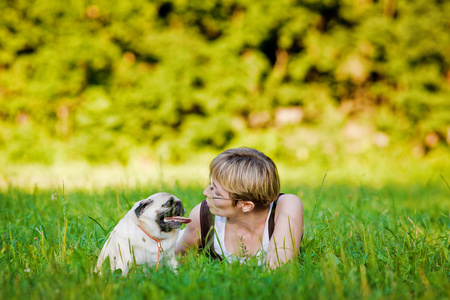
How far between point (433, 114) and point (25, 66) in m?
13.0

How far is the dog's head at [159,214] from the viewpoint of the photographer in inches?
87.8

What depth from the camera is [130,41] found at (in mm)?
12805

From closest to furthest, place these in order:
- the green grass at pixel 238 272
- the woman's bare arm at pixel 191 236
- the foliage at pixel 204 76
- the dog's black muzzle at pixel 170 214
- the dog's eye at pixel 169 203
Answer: the green grass at pixel 238 272, the dog's black muzzle at pixel 170 214, the dog's eye at pixel 169 203, the woman's bare arm at pixel 191 236, the foliage at pixel 204 76

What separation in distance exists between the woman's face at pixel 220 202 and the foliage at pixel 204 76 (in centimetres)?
914

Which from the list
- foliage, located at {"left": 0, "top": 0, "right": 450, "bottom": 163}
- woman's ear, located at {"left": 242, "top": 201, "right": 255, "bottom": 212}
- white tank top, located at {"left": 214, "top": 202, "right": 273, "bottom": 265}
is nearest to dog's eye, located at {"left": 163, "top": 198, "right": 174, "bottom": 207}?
white tank top, located at {"left": 214, "top": 202, "right": 273, "bottom": 265}

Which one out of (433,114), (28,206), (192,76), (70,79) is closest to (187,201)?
(28,206)

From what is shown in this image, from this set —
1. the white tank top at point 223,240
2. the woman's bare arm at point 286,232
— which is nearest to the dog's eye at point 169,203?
the white tank top at point 223,240

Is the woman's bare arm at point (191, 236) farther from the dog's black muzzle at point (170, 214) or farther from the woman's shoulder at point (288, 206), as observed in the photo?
the woman's shoulder at point (288, 206)

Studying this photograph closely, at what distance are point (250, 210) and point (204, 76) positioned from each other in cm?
994

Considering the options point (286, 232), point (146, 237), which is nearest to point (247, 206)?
point (286, 232)

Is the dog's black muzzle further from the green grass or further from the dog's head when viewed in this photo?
the green grass

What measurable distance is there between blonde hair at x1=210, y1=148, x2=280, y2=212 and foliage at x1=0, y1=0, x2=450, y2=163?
9125 mm

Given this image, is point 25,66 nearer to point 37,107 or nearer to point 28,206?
point 37,107

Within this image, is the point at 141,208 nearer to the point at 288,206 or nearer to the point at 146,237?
the point at 146,237
